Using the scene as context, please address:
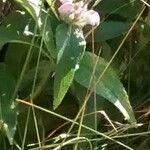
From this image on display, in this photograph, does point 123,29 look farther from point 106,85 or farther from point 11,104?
point 11,104

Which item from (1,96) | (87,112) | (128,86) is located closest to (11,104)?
(1,96)

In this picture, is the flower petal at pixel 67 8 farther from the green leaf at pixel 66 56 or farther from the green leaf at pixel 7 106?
the green leaf at pixel 7 106

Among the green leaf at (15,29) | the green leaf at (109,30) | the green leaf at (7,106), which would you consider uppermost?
the green leaf at (15,29)

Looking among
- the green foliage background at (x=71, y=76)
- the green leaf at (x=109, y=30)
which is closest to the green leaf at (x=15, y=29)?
the green foliage background at (x=71, y=76)

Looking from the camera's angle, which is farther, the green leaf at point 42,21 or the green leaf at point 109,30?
the green leaf at point 109,30

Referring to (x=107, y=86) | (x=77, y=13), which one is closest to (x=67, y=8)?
(x=77, y=13)

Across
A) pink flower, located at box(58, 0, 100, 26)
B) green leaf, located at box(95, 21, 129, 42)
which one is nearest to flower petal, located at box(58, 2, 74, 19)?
pink flower, located at box(58, 0, 100, 26)

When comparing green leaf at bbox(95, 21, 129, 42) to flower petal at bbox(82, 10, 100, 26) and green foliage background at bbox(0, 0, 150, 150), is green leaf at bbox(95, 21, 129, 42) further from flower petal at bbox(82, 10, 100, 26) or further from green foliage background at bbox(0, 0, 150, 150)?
flower petal at bbox(82, 10, 100, 26)
